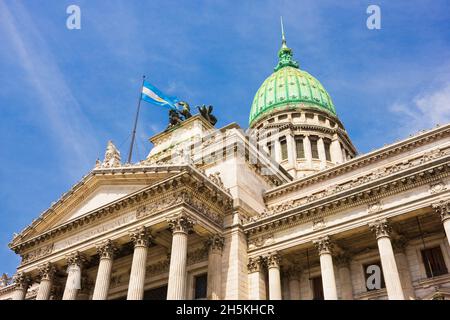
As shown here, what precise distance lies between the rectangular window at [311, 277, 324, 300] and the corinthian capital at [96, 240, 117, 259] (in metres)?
12.5

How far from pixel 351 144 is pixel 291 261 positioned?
3420 centimetres

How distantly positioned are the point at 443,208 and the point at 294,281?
1028cm

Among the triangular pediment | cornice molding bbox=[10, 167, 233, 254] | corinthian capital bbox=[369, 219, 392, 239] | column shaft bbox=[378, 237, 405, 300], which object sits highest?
the triangular pediment

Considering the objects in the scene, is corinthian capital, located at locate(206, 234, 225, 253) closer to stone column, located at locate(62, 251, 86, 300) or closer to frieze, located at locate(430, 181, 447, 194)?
stone column, located at locate(62, 251, 86, 300)

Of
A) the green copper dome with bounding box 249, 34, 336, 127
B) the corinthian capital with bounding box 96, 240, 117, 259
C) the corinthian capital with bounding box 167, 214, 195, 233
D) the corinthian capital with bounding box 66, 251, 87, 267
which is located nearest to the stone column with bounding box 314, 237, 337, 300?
the corinthian capital with bounding box 167, 214, 195, 233

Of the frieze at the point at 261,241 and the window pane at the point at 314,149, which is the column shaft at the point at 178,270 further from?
the window pane at the point at 314,149

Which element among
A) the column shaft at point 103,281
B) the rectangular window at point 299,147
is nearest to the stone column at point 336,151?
the rectangular window at point 299,147

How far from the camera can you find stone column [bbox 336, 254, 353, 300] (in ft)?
84.3

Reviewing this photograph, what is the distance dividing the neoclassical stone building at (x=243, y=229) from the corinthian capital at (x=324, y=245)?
0.21 ft

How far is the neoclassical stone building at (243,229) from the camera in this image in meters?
23.6

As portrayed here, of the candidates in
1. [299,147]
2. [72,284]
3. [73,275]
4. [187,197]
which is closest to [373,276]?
[187,197]
